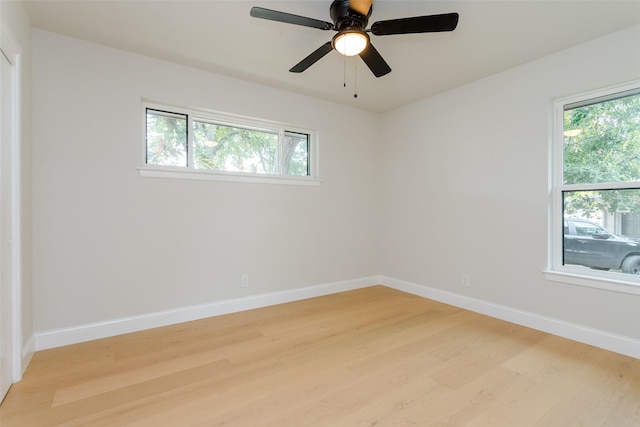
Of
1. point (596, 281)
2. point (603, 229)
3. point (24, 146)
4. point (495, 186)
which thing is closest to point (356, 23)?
point (495, 186)

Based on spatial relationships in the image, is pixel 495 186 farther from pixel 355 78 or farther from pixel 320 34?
pixel 320 34

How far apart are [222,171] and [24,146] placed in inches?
59.7

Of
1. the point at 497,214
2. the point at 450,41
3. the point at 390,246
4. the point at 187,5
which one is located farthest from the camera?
the point at 390,246

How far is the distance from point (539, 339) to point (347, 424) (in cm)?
204

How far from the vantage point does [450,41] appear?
8.30 ft

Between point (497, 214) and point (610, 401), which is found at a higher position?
point (497, 214)

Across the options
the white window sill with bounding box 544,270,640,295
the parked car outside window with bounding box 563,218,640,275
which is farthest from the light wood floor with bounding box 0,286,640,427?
the parked car outside window with bounding box 563,218,640,275

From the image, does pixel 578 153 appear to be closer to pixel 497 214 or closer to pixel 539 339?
pixel 497 214

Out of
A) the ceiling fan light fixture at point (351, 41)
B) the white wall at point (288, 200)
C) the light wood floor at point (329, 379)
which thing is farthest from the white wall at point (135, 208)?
the ceiling fan light fixture at point (351, 41)

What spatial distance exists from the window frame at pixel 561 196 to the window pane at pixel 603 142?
0.05 m

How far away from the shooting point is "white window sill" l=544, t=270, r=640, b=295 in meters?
2.34

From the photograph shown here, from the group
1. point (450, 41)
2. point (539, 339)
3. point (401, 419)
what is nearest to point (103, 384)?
point (401, 419)

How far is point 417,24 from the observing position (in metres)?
1.82

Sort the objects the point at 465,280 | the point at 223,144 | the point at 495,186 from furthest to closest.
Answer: the point at 465,280
the point at 223,144
the point at 495,186
